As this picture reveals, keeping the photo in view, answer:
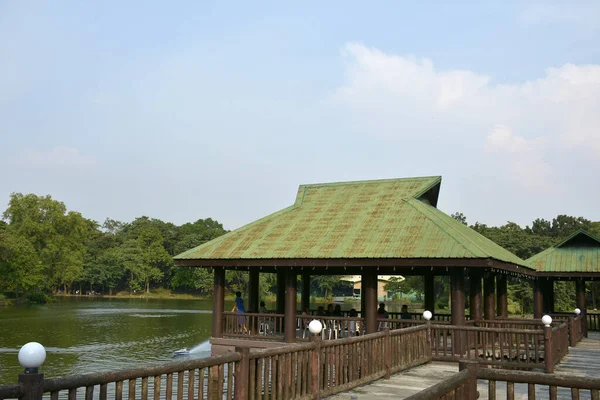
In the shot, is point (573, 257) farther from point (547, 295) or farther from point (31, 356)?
point (31, 356)

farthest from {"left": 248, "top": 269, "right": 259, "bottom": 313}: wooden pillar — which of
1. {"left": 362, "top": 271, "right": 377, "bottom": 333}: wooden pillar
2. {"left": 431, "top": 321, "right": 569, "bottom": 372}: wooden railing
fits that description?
{"left": 431, "top": 321, "right": 569, "bottom": 372}: wooden railing

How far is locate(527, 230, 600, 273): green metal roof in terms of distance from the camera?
23.0 metres

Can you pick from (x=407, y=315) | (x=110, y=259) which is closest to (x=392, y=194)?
(x=407, y=315)

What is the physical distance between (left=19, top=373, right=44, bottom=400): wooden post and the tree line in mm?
45869

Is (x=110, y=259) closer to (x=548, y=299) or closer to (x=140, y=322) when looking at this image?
(x=140, y=322)

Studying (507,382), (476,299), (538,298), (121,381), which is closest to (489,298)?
(476,299)

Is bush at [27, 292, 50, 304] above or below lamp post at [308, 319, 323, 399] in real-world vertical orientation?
below

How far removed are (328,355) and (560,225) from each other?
87990 millimetres

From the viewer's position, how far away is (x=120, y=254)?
84.8m

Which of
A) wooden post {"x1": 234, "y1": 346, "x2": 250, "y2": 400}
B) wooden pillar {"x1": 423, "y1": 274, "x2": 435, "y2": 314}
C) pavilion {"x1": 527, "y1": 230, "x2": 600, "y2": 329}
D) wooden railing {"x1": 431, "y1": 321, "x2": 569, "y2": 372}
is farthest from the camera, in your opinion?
pavilion {"x1": 527, "y1": 230, "x2": 600, "y2": 329}

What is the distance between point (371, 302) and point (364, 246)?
61.8 inches

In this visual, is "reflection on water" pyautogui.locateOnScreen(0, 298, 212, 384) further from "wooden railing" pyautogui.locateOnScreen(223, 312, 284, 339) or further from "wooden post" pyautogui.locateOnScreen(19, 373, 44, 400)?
"wooden post" pyautogui.locateOnScreen(19, 373, 44, 400)

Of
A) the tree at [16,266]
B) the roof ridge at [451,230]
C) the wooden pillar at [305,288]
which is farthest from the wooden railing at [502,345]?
the tree at [16,266]

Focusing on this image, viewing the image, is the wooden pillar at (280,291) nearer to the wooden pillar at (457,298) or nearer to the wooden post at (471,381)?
the wooden pillar at (457,298)
